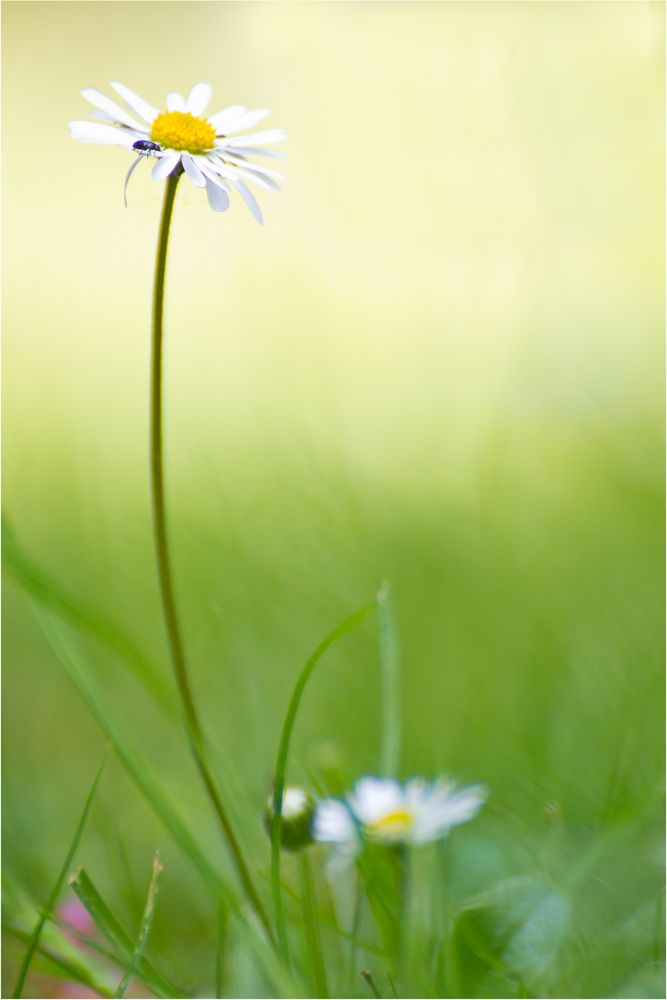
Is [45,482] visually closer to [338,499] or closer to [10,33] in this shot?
[338,499]

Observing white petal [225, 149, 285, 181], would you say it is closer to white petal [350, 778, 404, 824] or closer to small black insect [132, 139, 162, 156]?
small black insect [132, 139, 162, 156]

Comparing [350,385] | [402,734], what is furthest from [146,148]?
[350,385]

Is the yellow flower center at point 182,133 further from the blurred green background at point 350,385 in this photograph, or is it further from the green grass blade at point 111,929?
the blurred green background at point 350,385

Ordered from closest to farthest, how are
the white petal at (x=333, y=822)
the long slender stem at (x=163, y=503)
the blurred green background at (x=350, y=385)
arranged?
the long slender stem at (x=163, y=503)
the white petal at (x=333, y=822)
the blurred green background at (x=350, y=385)

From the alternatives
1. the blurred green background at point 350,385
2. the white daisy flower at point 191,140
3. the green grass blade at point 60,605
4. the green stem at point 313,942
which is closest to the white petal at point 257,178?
the white daisy flower at point 191,140

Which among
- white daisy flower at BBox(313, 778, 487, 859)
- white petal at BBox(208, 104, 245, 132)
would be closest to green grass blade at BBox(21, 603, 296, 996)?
white daisy flower at BBox(313, 778, 487, 859)

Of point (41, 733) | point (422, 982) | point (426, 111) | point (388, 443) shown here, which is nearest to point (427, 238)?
point (426, 111)

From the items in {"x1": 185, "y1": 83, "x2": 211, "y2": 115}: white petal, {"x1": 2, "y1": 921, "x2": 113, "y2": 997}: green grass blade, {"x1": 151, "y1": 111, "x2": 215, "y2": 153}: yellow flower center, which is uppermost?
{"x1": 185, "y1": 83, "x2": 211, "y2": 115}: white petal

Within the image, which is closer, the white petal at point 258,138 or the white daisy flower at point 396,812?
the white petal at point 258,138
